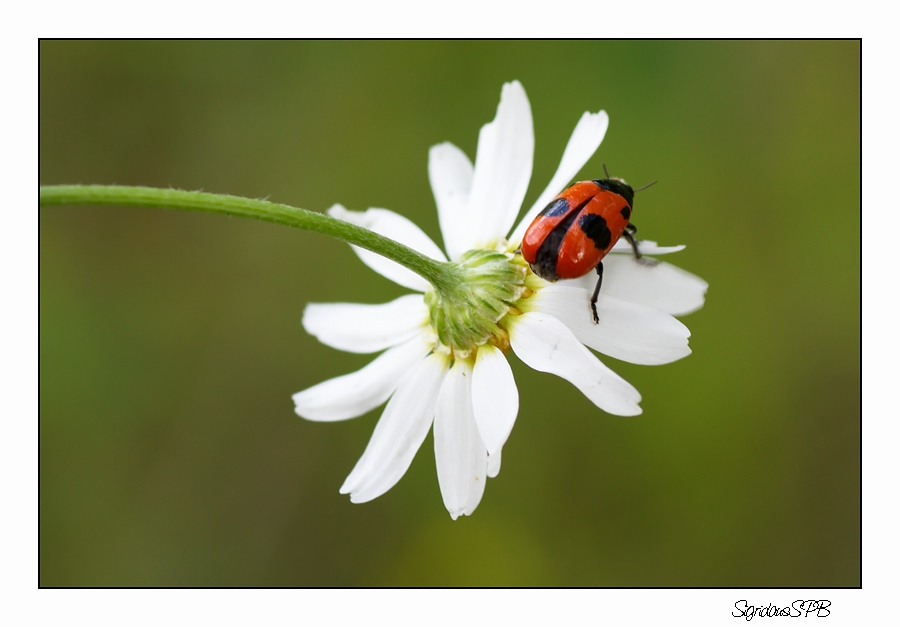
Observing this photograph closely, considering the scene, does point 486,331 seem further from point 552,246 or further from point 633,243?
point 633,243

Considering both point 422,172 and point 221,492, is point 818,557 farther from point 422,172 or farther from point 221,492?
point 221,492

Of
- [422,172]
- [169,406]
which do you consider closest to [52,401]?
[169,406]

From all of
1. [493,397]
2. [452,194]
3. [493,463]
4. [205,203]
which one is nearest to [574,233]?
[493,397]

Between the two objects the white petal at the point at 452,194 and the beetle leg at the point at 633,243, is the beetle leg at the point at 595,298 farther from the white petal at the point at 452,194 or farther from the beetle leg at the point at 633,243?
the white petal at the point at 452,194

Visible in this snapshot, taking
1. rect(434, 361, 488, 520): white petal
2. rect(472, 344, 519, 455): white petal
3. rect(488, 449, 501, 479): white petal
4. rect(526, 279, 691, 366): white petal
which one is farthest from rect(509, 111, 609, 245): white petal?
rect(488, 449, 501, 479): white petal

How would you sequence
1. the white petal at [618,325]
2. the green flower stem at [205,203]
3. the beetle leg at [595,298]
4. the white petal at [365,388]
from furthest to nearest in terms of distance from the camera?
the white petal at [365,388], the beetle leg at [595,298], the white petal at [618,325], the green flower stem at [205,203]

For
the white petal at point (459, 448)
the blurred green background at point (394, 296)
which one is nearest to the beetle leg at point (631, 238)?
the white petal at point (459, 448)
